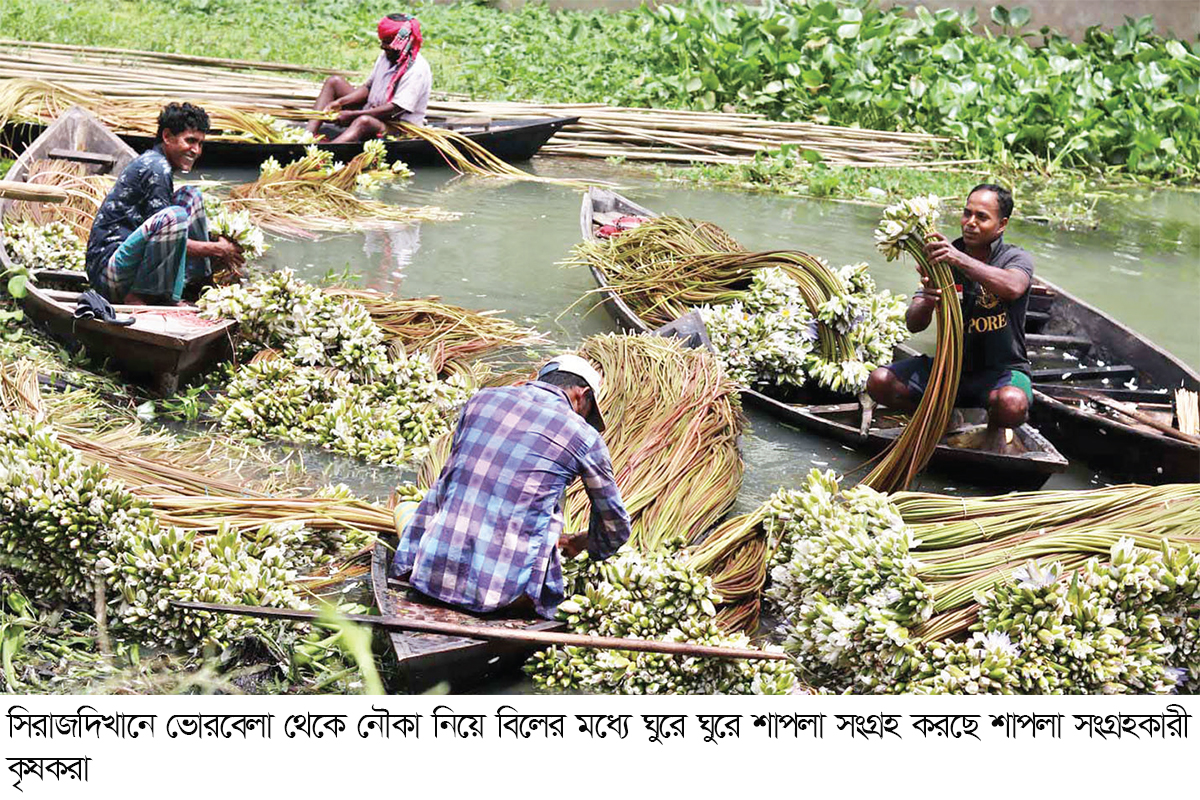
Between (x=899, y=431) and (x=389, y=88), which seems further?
(x=389, y=88)

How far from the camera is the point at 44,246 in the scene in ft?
21.5

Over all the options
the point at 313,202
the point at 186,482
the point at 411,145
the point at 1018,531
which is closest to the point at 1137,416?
the point at 1018,531

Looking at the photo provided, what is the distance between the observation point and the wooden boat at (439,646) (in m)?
3.53

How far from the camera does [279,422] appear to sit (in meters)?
5.53

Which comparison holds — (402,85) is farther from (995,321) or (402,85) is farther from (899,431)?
(995,321)

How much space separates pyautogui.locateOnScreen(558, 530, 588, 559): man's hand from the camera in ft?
13.1

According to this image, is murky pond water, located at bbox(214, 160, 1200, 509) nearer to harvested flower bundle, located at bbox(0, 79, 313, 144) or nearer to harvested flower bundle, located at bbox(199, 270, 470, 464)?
harvested flower bundle, located at bbox(199, 270, 470, 464)

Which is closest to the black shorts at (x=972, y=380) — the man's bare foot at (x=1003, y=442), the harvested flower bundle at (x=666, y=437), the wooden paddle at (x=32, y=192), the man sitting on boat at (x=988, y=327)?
the man sitting on boat at (x=988, y=327)

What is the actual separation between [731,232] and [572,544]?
6314 mm

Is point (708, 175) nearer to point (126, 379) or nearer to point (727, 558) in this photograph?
point (126, 379)

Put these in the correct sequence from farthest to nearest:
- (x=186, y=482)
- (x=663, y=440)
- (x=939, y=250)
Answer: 1. (x=663, y=440)
2. (x=939, y=250)
3. (x=186, y=482)

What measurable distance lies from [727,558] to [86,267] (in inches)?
140

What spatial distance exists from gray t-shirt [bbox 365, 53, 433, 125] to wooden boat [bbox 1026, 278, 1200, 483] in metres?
5.20

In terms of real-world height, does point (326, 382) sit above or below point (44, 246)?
below
